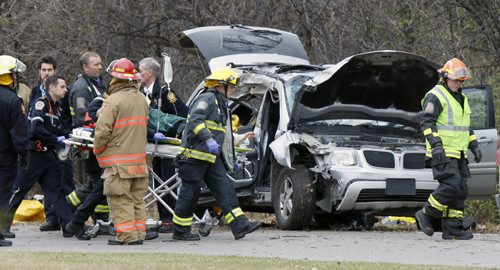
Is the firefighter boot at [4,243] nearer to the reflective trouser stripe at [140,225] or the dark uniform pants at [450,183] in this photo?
the reflective trouser stripe at [140,225]

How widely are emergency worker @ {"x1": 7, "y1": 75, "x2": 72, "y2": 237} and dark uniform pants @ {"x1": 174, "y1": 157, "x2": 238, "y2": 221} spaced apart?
1.59 metres

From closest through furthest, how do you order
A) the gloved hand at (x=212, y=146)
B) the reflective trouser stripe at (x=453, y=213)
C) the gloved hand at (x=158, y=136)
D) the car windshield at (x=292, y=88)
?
the gloved hand at (x=212, y=146) < the reflective trouser stripe at (x=453, y=213) < the gloved hand at (x=158, y=136) < the car windshield at (x=292, y=88)

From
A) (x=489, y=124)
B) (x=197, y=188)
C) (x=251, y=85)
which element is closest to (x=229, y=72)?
(x=197, y=188)

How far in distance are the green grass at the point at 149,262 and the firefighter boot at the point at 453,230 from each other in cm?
293

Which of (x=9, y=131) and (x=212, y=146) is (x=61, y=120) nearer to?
(x=9, y=131)

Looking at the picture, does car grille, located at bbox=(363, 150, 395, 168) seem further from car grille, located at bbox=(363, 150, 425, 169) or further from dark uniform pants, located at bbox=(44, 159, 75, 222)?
dark uniform pants, located at bbox=(44, 159, 75, 222)

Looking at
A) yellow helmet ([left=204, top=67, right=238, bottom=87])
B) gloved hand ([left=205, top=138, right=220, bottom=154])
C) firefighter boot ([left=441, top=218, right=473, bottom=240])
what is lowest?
firefighter boot ([left=441, top=218, right=473, bottom=240])

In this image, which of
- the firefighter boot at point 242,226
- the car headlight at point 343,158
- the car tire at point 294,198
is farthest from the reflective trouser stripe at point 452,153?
the firefighter boot at point 242,226

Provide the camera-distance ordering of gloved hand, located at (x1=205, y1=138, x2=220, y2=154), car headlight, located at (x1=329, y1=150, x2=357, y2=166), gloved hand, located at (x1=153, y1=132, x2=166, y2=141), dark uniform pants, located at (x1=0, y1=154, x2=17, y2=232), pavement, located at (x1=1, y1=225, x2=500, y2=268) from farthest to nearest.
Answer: car headlight, located at (x1=329, y1=150, x2=357, y2=166), gloved hand, located at (x1=153, y1=132, x2=166, y2=141), dark uniform pants, located at (x1=0, y1=154, x2=17, y2=232), gloved hand, located at (x1=205, y1=138, x2=220, y2=154), pavement, located at (x1=1, y1=225, x2=500, y2=268)

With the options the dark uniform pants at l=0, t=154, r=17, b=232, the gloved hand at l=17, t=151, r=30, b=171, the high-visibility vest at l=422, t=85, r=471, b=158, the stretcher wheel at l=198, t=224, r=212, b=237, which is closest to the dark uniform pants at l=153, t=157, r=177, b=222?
the stretcher wheel at l=198, t=224, r=212, b=237

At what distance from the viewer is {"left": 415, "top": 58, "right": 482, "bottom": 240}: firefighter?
12.8 meters

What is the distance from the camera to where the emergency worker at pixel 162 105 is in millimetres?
13766

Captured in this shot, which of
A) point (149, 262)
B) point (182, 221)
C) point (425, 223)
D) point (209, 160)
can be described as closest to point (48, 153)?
point (182, 221)

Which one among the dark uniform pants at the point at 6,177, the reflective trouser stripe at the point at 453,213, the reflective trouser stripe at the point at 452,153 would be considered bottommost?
the reflective trouser stripe at the point at 453,213
